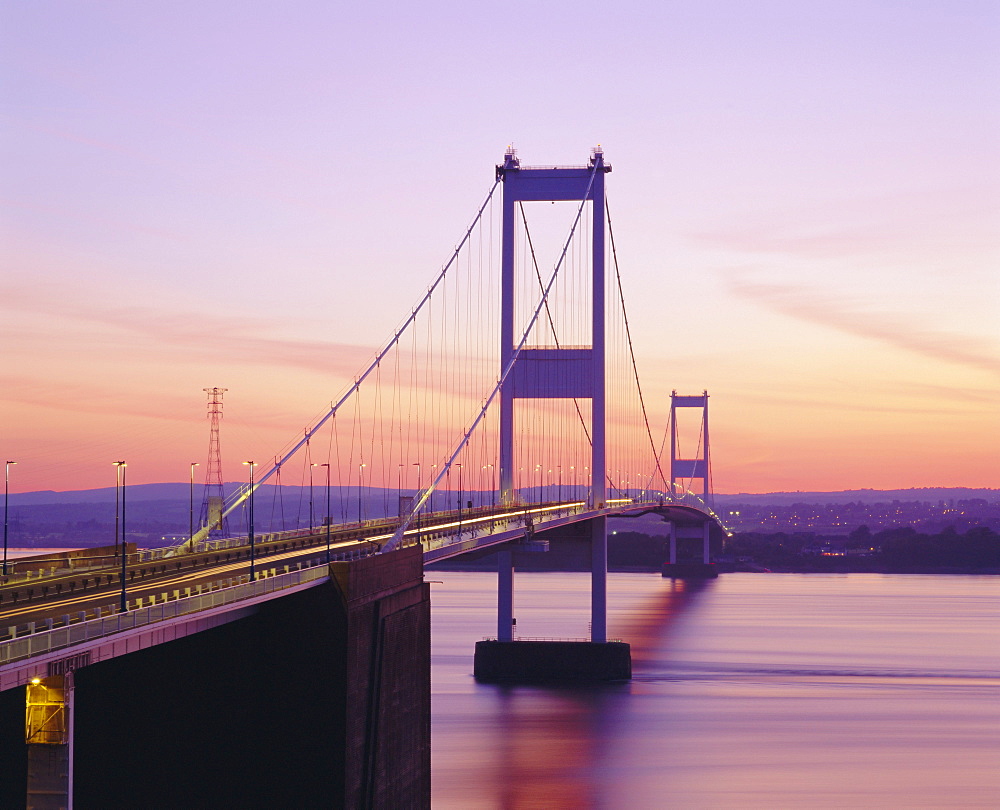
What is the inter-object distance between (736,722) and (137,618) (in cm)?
3313

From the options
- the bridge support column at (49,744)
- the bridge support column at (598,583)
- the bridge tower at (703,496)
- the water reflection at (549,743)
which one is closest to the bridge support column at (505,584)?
the water reflection at (549,743)

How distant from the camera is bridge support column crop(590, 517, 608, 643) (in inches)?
2205

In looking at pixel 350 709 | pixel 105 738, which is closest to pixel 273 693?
pixel 350 709

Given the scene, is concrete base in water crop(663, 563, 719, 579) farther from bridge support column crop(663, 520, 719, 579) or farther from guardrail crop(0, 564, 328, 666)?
guardrail crop(0, 564, 328, 666)

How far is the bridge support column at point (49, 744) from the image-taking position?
61.9 feet

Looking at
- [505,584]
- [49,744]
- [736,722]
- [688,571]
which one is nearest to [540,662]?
[505,584]

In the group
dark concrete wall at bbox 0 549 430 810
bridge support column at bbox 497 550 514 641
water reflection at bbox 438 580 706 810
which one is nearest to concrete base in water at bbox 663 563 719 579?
water reflection at bbox 438 580 706 810

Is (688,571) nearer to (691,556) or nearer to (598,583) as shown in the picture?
(691,556)

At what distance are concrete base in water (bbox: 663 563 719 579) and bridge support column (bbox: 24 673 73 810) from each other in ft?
441

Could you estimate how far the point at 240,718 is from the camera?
85.1 ft

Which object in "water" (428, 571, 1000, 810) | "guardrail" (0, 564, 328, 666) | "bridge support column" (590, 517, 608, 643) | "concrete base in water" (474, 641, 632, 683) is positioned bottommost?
"water" (428, 571, 1000, 810)

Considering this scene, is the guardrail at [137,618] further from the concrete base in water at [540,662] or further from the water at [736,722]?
the concrete base in water at [540,662]

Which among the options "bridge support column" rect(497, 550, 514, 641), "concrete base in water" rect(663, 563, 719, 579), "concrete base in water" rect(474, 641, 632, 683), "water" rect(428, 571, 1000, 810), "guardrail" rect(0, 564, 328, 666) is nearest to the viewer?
"guardrail" rect(0, 564, 328, 666)

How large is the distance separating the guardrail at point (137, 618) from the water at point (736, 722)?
37.7 ft
